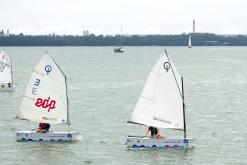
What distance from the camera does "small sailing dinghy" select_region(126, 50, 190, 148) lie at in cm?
5181

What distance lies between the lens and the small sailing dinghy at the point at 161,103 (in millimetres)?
51812

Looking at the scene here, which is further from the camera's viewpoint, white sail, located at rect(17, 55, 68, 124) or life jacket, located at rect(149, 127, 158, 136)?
white sail, located at rect(17, 55, 68, 124)

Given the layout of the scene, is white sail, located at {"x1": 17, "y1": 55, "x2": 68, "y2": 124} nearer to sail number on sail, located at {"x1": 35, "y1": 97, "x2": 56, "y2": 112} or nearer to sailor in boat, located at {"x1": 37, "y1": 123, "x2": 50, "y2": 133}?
sail number on sail, located at {"x1": 35, "y1": 97, "x2": 56, "y2": 112}

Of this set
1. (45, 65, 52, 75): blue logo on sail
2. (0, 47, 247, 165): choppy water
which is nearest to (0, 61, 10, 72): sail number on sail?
(0, 47, 247, 165): choppy water

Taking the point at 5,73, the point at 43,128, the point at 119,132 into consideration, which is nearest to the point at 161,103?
the point at 119,132

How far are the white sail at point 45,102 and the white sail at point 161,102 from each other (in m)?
6.33

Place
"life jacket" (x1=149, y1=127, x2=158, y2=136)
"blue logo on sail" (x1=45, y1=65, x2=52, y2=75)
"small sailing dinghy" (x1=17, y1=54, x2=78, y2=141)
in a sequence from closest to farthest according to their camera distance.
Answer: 1. "life jacket" (x1=149, y1=127, x2=158, y2=136)
2. "blue logo on sail" (x1=45, y1=65, x2=52, y2=75)
3. "small sailing dinghy" (x1=17, y1=54, x2=78, y2=141)

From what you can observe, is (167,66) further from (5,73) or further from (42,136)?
(5,73)

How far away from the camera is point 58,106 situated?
55188 mm

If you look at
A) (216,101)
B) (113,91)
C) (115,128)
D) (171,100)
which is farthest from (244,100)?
(171,100)

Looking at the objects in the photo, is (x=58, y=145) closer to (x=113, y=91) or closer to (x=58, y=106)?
(x=58, y=106)

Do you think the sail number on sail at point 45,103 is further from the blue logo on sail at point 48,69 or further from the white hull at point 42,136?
the white hull at point 42,136

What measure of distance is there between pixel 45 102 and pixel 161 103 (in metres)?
9.45

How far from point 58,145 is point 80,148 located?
5.86 feet
